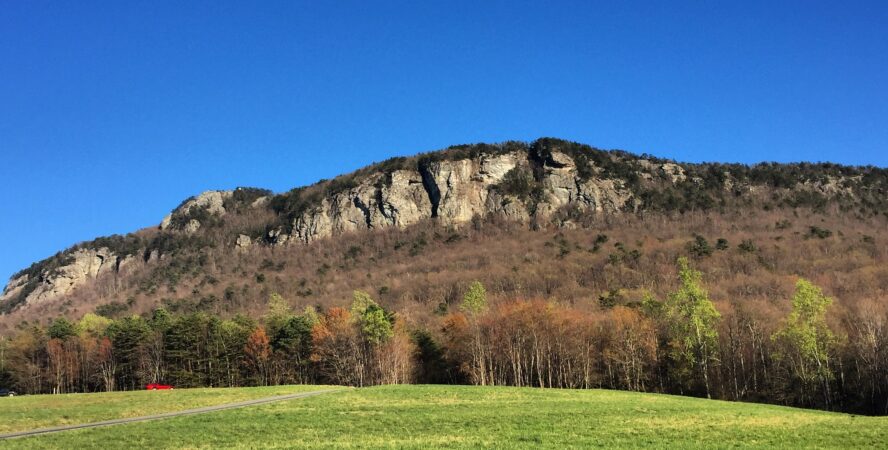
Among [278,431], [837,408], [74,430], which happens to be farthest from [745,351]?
[74,430]

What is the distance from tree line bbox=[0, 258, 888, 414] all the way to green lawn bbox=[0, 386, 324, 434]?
33.2 m

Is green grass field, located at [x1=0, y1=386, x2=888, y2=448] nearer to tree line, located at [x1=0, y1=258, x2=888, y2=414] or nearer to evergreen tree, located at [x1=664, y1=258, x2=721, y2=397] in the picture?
evergreen tree, located at [x1=664, y1=258, x2=721, y2=397]

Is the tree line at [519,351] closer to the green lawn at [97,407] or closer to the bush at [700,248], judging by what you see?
the green lawn at [97,407]

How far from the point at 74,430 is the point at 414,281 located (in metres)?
139

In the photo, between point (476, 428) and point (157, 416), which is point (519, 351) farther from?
point (476, 428)

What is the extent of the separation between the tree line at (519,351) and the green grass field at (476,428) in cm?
2839

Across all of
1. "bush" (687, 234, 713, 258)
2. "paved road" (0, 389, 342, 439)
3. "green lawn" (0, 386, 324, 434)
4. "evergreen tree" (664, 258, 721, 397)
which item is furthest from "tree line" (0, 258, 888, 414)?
"bush" (687, 234, 713, 258)

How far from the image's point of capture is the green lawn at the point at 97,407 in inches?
1481

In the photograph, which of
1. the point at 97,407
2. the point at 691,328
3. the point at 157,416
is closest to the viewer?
the point at 157,416

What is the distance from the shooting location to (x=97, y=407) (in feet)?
147

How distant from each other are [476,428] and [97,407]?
29.7 m

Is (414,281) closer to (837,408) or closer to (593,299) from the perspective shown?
(593,299)

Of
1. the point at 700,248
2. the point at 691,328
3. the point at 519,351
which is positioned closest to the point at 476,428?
the point at 691,328

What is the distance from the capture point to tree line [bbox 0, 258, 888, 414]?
64.2 meters
